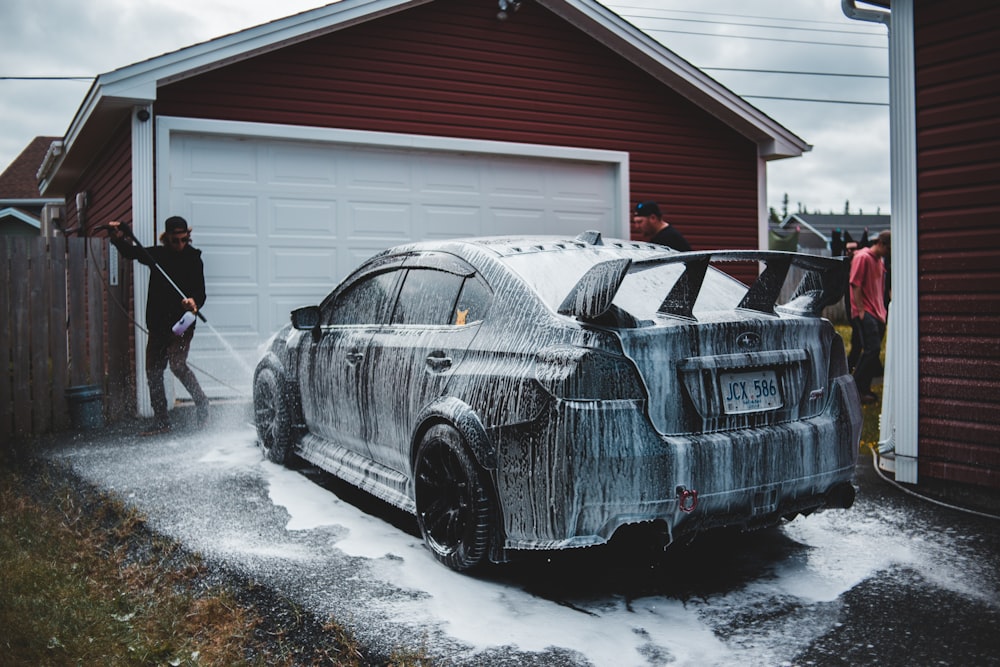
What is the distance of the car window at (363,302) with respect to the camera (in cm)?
522

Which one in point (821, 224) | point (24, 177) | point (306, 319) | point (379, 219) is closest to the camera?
point (306, 319)

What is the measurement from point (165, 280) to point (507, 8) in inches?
230

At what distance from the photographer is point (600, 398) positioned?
3.49 meters

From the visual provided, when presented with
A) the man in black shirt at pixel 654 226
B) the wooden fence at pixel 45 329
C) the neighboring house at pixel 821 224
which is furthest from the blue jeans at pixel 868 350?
the neighboring house at pixel 821 224

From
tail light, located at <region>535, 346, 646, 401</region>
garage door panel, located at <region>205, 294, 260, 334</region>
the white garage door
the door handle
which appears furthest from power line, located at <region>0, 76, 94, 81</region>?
tail light, located at <region>535, 346, 646, 401</region>

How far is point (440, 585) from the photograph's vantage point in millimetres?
3967

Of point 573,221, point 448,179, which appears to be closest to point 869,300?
point 573,221

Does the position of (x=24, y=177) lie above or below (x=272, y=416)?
above

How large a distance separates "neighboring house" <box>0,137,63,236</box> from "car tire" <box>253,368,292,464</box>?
26855 millimetres

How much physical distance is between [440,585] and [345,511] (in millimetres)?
1489

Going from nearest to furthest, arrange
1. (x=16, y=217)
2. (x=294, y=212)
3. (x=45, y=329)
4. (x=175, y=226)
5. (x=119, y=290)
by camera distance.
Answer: (x=175, y=226), (x=45, y=329), (x=119, y=290), (x=294, y=212), (x=16, y=217)

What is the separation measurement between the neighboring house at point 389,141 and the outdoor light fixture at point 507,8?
18 centimetres

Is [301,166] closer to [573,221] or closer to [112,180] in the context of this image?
[112,180]

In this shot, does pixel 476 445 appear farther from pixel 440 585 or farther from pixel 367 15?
pixel 367 15
